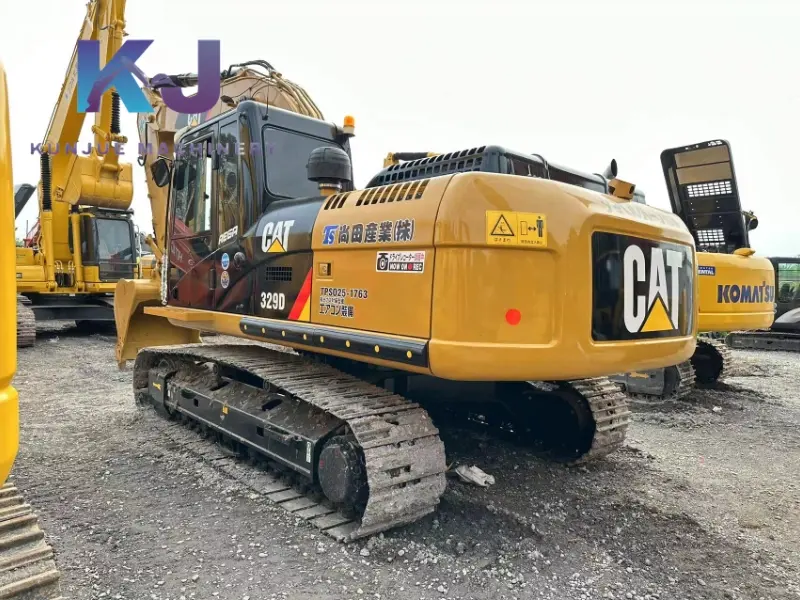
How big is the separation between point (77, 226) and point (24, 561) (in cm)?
1183

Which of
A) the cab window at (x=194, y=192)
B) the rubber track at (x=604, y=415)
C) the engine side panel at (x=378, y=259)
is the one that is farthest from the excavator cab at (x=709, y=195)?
the cab window at (x=194, y=192)

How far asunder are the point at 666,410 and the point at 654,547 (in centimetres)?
367

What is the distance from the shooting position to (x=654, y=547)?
3.26 meters

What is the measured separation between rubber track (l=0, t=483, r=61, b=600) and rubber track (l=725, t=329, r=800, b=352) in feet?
42.5

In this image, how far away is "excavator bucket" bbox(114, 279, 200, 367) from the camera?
576cm

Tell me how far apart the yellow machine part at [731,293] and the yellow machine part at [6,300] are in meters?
5.09

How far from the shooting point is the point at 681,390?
23.5 feet

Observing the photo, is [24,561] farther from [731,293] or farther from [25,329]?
[25,329]

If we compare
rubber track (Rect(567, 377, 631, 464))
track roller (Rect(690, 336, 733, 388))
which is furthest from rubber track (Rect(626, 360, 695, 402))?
rubber track (Rect(567, 377, 631, 464))

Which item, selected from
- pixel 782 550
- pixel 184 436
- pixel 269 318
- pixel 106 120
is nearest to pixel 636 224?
pixel 782 550

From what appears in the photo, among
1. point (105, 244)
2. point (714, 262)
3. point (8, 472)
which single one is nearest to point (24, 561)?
point (8, 472)

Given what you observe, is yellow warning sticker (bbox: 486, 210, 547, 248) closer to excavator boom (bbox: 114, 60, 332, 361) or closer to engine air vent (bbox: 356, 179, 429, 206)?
engine air vent (bbox: 356, 179, 429, 206)

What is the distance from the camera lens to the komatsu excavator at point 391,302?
284 cm

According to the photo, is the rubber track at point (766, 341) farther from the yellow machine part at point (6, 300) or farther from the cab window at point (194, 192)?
the yellow machine part at point (6, 300)
